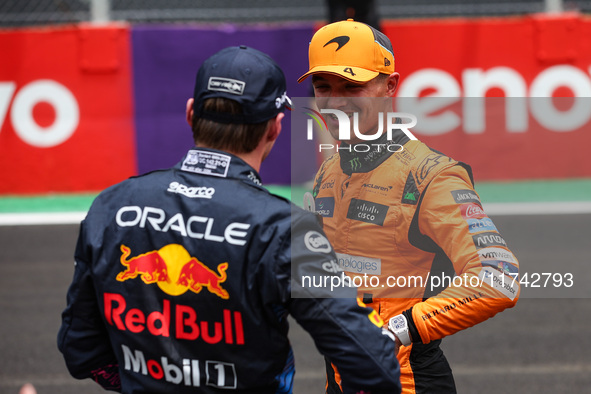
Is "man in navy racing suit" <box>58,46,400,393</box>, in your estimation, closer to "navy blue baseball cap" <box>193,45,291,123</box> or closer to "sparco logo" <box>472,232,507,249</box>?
"navy blue baseball cap" <box>193,45,291,123</box>

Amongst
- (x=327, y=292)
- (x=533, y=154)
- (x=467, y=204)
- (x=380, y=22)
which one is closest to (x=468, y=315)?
(x=467, y=204)

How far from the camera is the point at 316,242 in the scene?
2.03 metres

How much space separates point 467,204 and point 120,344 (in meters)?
1.08

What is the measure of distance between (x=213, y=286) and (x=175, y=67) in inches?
297

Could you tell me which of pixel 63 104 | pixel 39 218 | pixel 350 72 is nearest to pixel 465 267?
pixel 350 72

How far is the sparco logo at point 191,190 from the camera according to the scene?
207 centimetres

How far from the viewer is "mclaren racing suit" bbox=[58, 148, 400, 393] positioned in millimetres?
1984

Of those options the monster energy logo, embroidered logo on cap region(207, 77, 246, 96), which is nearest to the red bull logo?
embroidered logo on cap region(207, 77, 246, 96)

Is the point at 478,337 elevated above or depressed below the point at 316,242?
below

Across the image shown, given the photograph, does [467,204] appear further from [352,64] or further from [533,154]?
[533,154]

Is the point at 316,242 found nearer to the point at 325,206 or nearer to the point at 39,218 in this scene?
the point at 325,206

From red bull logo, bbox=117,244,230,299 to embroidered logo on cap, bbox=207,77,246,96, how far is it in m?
0.44

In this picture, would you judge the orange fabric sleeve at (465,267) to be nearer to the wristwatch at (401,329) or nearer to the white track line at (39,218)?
the wristwatch at (401,329)

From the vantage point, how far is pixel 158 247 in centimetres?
205
